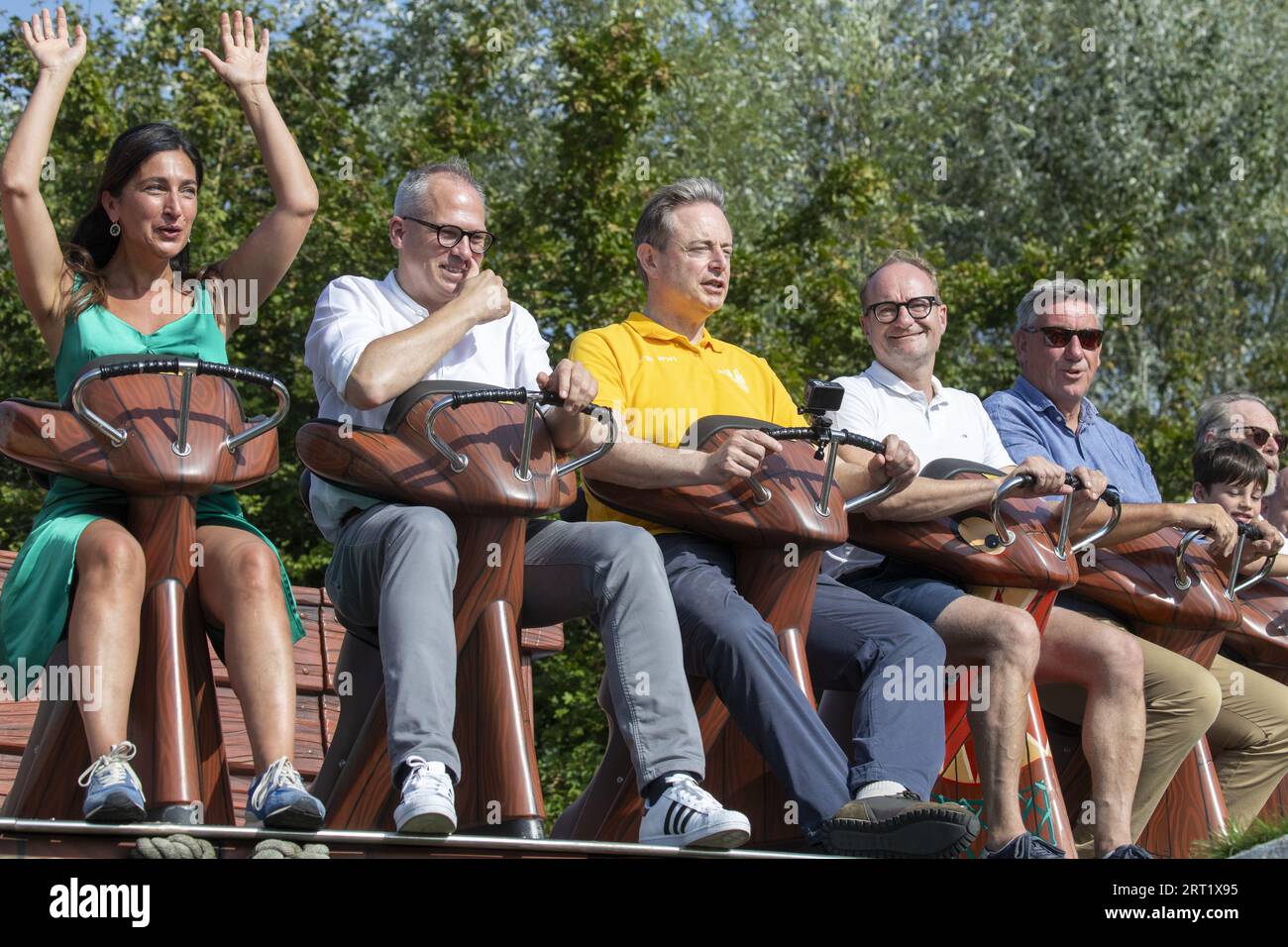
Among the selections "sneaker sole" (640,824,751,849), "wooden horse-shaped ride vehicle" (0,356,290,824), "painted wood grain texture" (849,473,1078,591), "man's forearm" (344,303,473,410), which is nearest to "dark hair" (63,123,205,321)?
"wooden horse-shaped ride vehicle" (0,356,290,824)

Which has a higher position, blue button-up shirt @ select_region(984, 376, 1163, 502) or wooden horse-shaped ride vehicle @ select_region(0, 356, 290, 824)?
blue button-up shirt @ select_region(984, 376, 1163, 502)

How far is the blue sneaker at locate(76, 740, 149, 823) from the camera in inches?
122

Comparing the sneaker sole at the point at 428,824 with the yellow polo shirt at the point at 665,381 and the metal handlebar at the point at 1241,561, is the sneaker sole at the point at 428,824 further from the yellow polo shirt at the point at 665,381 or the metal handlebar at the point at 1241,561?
the metal handlebar at the point at 1241,561

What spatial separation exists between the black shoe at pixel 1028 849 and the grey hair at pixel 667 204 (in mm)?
1725

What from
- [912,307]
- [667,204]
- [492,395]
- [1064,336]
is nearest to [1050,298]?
[1064,336]

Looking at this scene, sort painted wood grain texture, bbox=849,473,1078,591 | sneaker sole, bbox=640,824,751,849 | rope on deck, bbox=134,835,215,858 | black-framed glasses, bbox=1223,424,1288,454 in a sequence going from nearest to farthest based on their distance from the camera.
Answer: rope on deck, bbox=134,835,215,858
sneaker sole, bbox=640,824,751,849
painted wood grain texture, bbox=849,473,1078,591
black-framed glasses, bbox=1223,424,1288,454

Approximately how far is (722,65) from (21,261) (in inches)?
552

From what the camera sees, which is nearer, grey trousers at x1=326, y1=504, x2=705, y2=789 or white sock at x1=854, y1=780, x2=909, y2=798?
grey trousers at x1=326, y1=504, x2=705, y2=789

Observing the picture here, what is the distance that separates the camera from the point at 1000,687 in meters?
4.15

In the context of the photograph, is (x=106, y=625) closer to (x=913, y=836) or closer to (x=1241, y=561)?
(x=913, y=836)

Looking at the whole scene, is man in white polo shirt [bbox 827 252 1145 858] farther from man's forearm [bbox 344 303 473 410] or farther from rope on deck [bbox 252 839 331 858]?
rope on deck [bbox 252 839 331 858]

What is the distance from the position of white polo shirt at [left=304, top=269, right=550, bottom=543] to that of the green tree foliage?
155 inches
